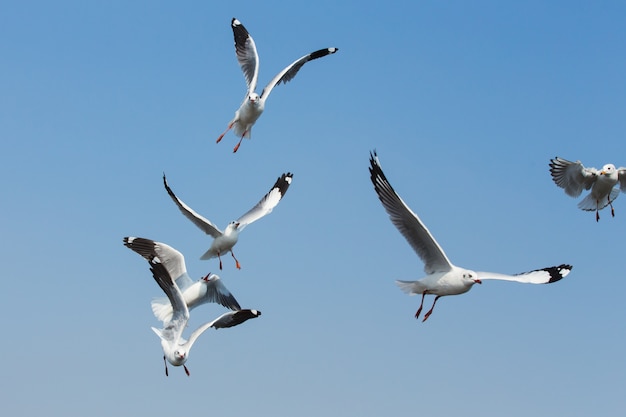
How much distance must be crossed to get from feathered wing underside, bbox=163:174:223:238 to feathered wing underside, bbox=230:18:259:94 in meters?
2.43

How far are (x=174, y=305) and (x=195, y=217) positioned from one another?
8.84 feet

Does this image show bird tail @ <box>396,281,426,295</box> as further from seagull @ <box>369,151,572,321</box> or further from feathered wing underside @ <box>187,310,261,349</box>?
feathered wing underside @ <box>187,310,261,349</box>

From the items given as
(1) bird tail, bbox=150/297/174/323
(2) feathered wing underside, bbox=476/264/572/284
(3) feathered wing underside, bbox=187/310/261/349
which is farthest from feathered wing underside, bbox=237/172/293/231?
(2) feathered wing underside, bbox=476/264/572/284

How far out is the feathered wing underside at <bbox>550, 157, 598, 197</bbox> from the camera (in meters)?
16.1

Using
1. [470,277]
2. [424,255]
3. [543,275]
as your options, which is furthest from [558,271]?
[424,255]

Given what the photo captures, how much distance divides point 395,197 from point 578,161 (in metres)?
5.64

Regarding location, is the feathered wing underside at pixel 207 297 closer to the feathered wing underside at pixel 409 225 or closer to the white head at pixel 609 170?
the feathered wing underside at pixel 409 225

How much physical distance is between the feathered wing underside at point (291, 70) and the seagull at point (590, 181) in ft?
14.6

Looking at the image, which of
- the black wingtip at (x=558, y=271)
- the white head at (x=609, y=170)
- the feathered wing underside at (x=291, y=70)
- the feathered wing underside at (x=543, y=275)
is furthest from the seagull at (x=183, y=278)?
the white head at (x=609, y=170)

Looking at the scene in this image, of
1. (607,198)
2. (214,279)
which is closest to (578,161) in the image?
(607,198)

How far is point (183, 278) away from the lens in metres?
15.1

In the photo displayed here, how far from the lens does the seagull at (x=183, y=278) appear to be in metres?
14.9

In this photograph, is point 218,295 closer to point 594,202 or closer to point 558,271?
point 558,271

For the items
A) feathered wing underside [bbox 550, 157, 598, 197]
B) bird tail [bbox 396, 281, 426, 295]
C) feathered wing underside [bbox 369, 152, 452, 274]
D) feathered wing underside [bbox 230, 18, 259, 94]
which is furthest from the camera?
feathered wing underside [bbox 230, 18, 259, 94]
